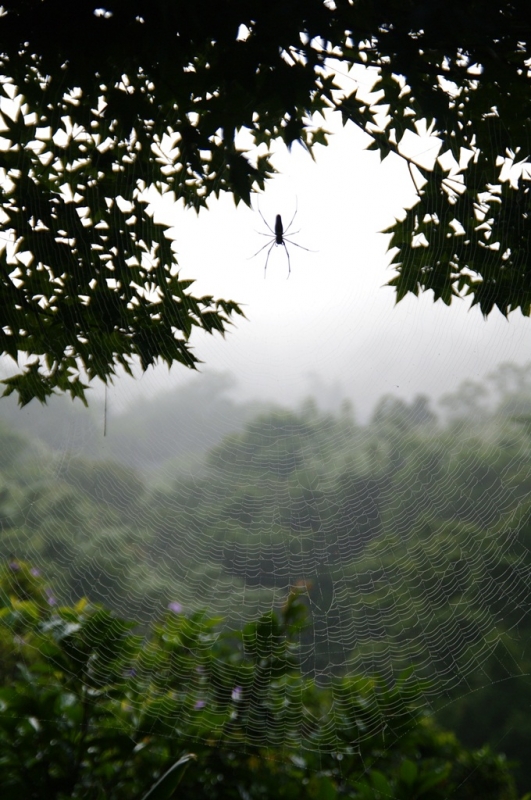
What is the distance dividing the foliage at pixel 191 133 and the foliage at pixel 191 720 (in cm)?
109

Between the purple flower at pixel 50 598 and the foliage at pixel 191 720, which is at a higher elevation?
the purple flower at pixel 50 598

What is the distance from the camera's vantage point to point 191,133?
5.98ft

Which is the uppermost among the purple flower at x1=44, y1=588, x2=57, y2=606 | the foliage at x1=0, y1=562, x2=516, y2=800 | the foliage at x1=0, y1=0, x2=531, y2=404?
the foliage at x1=0, y1=0, x2=531, y2=404

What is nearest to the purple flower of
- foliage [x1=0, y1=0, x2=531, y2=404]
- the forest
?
the forest

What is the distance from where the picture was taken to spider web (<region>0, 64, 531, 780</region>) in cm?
231

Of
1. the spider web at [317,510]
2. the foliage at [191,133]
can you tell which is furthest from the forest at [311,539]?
the foliage at [191,133]

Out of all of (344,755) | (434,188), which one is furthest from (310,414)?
(344,755)

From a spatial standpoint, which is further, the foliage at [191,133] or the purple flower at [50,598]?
the purple flower at [50,598]

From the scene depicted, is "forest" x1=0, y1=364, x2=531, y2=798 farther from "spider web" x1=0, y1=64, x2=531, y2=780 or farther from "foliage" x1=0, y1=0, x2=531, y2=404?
"foliage" x1=0, y1=0, x2=531, y2=404

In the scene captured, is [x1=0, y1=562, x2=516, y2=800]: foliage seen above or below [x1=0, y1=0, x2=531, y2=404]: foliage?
below

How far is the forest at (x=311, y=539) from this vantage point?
2.20 metres

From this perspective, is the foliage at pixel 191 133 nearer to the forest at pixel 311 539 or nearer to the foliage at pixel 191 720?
the forest at pixel 311 539

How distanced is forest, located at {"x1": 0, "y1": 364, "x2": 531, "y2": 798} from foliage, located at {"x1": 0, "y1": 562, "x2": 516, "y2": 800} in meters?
0.02

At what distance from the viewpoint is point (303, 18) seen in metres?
1.56
